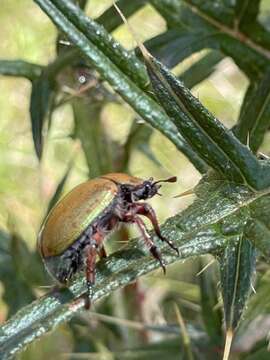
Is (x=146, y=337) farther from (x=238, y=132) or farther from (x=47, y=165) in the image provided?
(x=47, y=165)

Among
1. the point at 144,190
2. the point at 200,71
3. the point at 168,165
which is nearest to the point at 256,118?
the point at 144,190

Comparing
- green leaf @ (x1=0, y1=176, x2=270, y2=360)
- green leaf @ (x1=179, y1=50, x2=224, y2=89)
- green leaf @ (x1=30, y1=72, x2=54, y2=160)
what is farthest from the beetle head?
green leaf @ (x1=179, y1=50, x2=224, y2=89)

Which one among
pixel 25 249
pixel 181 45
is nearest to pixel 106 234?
pixel 181 45

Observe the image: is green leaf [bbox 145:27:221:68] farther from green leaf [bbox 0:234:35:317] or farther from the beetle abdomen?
green leaf [bbox 0:234:35:317]

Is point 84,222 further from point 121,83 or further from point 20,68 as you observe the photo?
point 20,68

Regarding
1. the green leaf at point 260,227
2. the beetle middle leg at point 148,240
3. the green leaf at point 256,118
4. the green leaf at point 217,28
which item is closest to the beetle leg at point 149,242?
the beetle middle leg at point 148,240

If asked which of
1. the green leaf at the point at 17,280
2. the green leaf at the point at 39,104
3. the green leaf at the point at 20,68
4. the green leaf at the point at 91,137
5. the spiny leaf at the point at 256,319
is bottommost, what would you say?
the spiny leaf at the point at 256,319

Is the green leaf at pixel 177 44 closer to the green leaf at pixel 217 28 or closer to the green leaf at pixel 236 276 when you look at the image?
the green leaf at pixel 217 28
